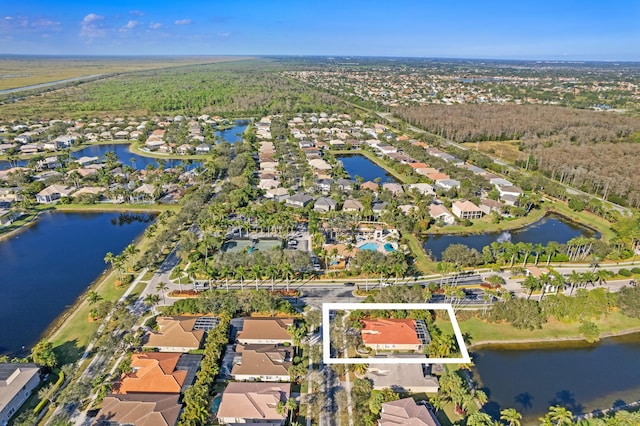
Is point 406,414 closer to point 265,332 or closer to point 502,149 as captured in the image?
point 265,332

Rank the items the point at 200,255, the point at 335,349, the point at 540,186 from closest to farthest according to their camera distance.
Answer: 1. the point at 335,349
2. the point at 200,255
3. the point at 540,186

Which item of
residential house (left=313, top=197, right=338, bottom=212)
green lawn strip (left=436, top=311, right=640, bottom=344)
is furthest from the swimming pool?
green lawn strip (left=436, top=311, right=640, bottom=344)

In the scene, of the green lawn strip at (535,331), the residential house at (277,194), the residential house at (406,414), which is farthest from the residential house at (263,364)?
the residential house at (277,194)

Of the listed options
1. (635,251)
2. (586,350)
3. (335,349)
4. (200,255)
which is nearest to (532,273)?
(586,350)

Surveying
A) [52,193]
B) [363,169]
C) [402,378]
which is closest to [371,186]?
[363,169]

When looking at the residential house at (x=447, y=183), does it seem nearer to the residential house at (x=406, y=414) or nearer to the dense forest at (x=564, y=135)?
the dense forest at (x=564, y=135)

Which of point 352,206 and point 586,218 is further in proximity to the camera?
point 586,218

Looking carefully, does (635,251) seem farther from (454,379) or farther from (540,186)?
(454,379)
